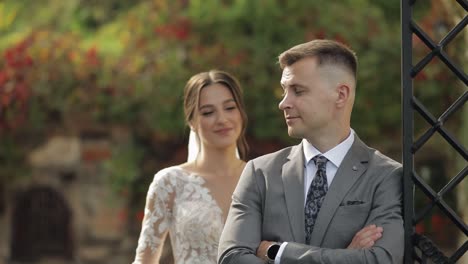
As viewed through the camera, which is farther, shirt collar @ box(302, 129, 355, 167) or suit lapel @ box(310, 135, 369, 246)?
shirt collar @ box(302, 129, 355, 167)

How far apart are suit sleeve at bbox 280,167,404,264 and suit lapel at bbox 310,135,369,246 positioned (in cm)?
9

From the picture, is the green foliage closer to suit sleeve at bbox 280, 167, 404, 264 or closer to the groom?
the groom

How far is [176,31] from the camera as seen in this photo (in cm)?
898

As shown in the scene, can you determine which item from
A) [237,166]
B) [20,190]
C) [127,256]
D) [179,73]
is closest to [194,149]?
[237,166]

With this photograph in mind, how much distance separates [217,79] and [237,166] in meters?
0.44

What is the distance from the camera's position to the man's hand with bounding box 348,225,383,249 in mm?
2889

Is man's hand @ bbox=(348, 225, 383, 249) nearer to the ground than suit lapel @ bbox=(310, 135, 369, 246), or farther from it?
nearer to the ground

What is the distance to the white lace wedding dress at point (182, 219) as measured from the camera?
173 inches

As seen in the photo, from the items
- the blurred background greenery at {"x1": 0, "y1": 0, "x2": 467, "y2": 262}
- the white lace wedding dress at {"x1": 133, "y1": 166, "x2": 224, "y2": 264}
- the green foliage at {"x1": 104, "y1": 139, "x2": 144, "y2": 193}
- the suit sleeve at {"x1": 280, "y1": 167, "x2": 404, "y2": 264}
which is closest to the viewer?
the suit sleeve at {"x1": 280, "y1": 167, "x2": 404, "y2": 264}

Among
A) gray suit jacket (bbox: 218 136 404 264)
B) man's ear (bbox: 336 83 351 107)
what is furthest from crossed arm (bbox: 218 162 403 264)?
man's ear (bbox: 336 83 351 107)

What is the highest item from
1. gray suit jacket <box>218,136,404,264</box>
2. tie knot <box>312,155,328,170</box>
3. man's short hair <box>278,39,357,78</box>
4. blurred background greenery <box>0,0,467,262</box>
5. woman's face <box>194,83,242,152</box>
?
blurred background greenery <box>0,0,467,262</box>

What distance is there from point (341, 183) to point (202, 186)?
62.0 inches

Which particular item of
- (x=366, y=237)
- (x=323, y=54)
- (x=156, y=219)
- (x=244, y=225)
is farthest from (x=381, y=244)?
(x=156, y=219)

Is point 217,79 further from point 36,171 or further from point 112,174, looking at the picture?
point 36,171
